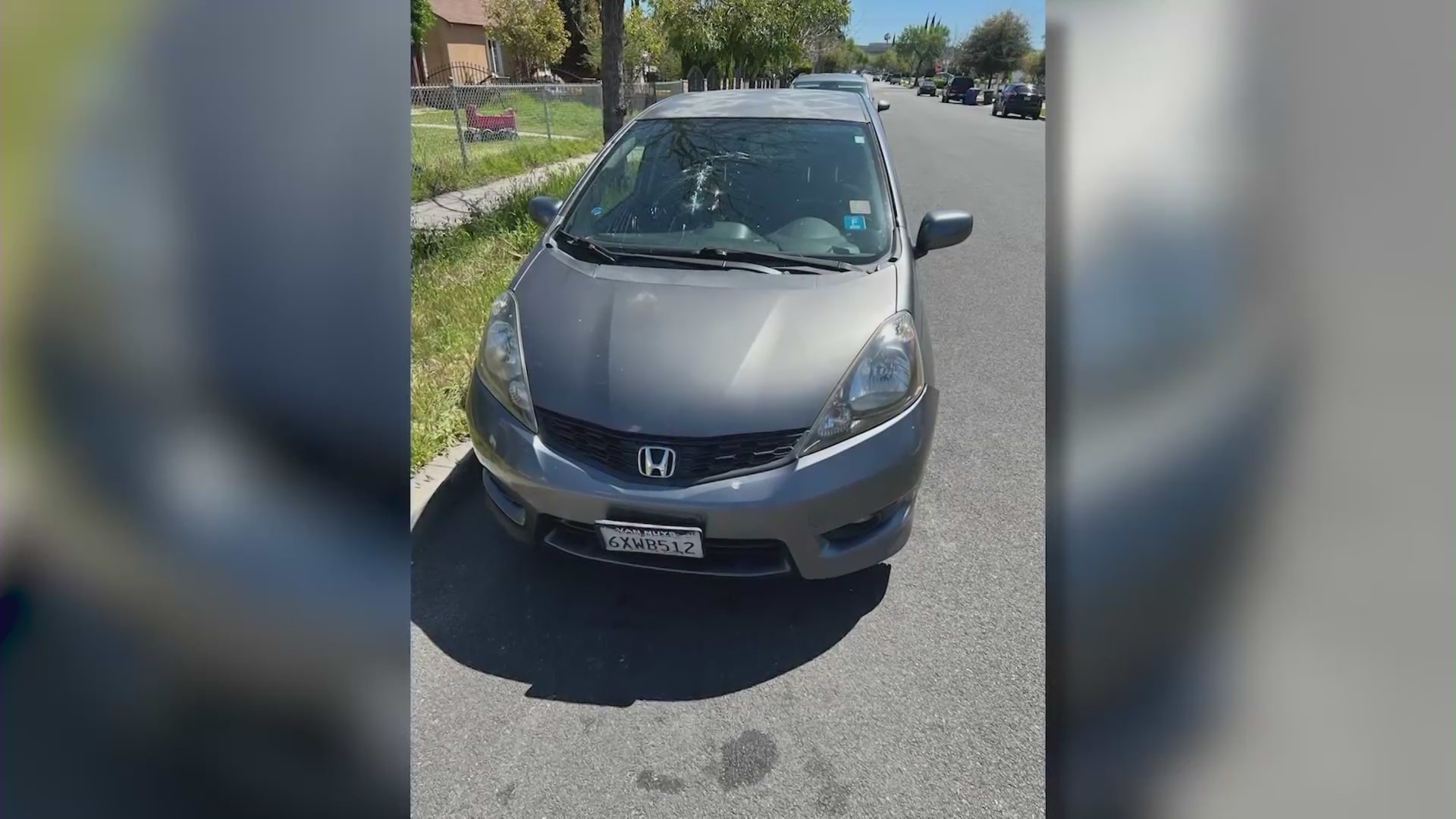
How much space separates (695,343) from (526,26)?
2695cm

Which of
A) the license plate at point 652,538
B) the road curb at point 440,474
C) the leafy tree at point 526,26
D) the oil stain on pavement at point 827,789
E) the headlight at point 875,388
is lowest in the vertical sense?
the oil stain on pavement at point 827,789

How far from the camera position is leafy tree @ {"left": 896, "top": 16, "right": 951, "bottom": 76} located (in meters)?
93.2

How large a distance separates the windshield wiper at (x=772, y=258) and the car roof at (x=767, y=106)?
1.10 metres

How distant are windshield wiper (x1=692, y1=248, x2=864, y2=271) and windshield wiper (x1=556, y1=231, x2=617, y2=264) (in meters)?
0.35

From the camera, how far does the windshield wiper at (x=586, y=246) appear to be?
9.45 feet

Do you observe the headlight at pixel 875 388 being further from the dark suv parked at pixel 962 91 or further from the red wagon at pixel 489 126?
the dark suv parked at pixel 962 91

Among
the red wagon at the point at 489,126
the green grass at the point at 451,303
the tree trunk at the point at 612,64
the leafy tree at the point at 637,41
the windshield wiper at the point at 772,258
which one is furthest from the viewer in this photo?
the leafy tree at the point at 637,41

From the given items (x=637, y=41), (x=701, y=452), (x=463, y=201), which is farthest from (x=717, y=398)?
(x=637, y=41)

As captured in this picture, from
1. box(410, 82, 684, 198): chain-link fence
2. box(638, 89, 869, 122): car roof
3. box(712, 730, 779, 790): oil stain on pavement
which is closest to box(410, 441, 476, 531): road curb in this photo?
box(712, 730, 779, 790): oil stain on pavement

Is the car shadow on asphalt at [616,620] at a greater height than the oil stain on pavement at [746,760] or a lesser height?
greater

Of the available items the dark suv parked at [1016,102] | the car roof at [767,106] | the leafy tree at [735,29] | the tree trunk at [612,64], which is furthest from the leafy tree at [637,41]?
the car roof at [767,106]

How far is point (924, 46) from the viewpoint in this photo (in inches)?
3738
